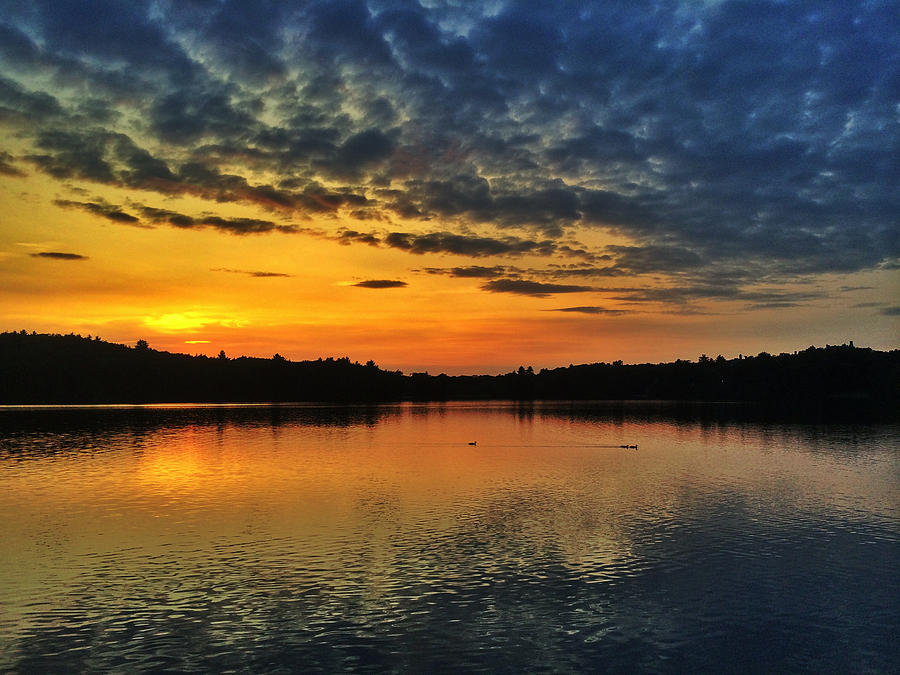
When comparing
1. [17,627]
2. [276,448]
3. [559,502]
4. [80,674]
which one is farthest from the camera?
A: [276,448]

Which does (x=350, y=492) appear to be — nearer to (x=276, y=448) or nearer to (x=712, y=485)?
(x=712, y=485)

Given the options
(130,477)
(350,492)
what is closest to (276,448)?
(130,477)

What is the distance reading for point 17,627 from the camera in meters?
24.3

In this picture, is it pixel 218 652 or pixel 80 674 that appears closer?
pixel 80 674

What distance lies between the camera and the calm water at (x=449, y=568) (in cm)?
2228

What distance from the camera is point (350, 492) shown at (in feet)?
180

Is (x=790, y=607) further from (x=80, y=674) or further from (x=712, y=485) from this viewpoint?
(x=712, y=485)

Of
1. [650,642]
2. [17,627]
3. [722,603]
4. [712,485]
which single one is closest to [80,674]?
[17,627]

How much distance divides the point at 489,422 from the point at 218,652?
453ft

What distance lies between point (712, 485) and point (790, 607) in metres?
33.7

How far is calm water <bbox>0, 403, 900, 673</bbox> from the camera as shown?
73.1 ft

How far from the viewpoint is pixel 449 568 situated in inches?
1247

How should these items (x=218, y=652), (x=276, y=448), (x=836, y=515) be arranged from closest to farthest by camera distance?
(x=218, y=652) < (x=836, y=515) < (x=276, y=448)

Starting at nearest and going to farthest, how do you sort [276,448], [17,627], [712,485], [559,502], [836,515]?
[17,627] < [836,515] < [559,502] < [712,485] < [276,448]
